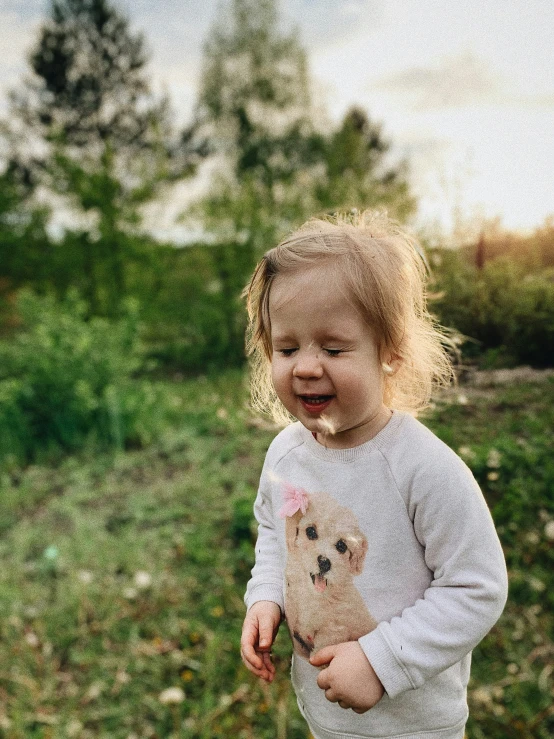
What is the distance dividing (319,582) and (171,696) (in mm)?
1546

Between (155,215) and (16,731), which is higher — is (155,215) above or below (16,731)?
above

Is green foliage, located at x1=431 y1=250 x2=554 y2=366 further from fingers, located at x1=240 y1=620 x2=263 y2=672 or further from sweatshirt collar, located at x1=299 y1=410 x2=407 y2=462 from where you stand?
fingers, located at x1=240 y1=620 x2=263 y2=672

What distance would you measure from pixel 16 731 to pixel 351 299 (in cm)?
227

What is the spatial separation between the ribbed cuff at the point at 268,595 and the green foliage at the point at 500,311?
3.43 feet

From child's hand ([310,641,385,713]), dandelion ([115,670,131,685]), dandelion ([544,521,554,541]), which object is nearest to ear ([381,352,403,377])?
child's hand ([310,641,385,713])

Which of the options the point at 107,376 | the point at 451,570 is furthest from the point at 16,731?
the point at 107,376

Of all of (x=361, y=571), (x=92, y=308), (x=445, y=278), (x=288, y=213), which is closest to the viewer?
(x=361, y=571)

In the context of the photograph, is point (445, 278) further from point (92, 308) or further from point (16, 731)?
point (92, 308)

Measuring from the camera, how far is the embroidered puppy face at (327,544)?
1.13 meters

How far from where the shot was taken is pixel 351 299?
107cm

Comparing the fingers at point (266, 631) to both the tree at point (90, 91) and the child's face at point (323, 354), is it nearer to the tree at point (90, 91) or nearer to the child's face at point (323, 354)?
the child's face at point (323, 354)

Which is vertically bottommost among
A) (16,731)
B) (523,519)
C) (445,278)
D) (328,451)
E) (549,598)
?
(16,731)

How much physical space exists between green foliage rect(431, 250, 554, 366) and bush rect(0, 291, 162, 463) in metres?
3.34

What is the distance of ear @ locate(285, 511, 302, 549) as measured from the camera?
121cm
